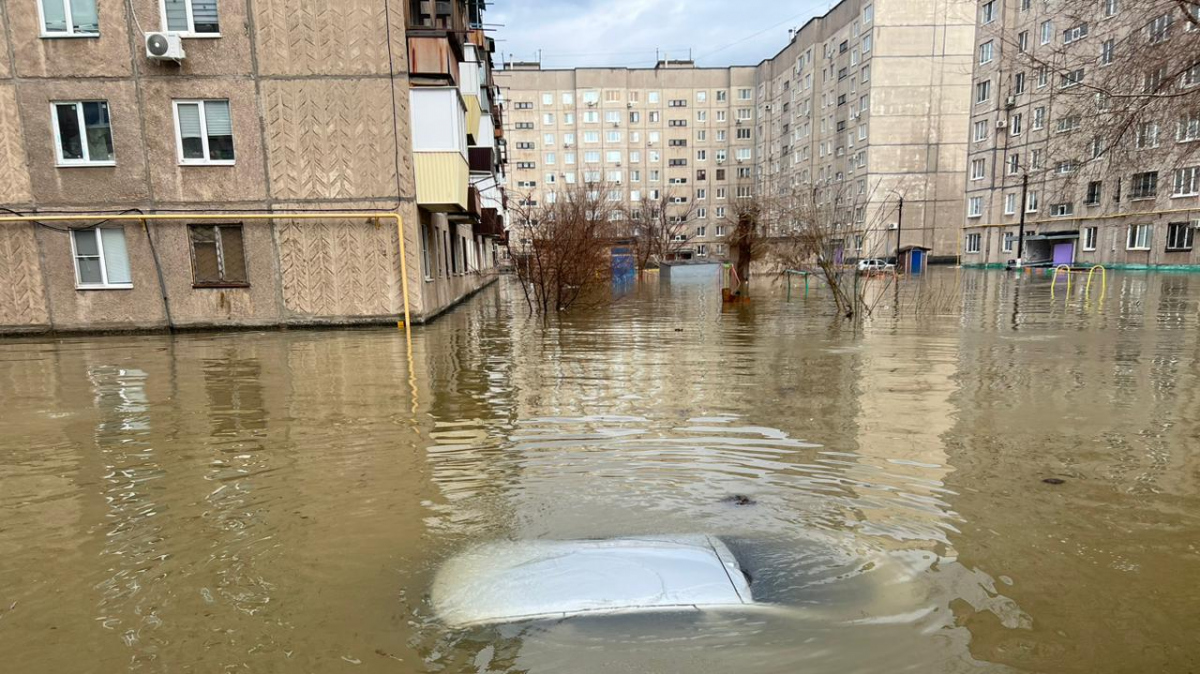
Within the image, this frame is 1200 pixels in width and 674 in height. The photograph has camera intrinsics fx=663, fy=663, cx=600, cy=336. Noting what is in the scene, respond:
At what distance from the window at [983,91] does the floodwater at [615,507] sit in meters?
53.3

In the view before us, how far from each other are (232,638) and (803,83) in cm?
8325

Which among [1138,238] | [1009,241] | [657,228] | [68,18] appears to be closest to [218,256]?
[68,18]

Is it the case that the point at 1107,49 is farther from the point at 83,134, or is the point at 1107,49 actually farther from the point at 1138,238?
the point at 1138,238

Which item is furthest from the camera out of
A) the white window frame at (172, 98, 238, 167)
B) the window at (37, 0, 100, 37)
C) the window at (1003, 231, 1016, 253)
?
the window at (1003, 231, 1016, 253)

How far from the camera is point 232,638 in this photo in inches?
126

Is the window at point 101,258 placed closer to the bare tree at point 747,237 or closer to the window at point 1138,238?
the bare tree at point 747,237

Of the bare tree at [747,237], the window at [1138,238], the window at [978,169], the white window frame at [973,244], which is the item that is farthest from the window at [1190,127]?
the window at [978,169]

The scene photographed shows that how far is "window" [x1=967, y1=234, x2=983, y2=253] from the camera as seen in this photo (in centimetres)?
5666

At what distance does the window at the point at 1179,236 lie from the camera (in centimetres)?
3866

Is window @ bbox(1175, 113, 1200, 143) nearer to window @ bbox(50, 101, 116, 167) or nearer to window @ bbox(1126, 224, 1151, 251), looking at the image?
window @ bbox(50, 101, 116, 167)

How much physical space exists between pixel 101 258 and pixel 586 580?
17.4 m

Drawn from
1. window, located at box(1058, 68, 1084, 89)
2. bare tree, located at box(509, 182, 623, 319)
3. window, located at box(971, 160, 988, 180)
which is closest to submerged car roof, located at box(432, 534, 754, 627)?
window, located at box(1058, 68, 1084, 89)

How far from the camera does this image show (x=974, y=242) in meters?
57.4

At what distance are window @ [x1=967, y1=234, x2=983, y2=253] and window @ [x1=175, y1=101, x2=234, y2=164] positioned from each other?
57952 mm
